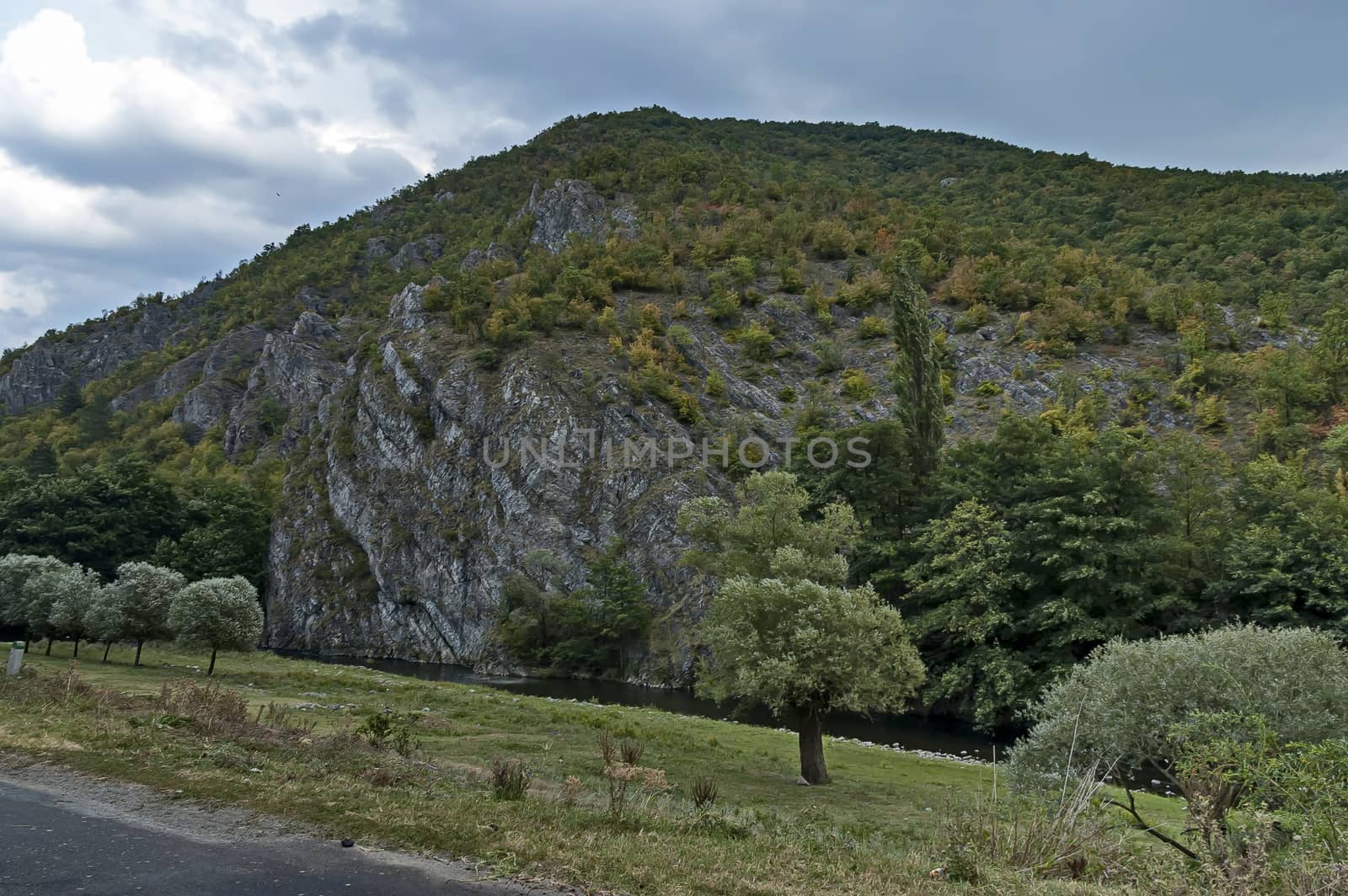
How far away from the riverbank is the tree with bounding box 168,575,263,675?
9.34 meters

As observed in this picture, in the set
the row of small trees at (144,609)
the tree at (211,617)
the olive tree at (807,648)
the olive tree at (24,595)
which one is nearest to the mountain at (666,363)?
the olive tree at (24,595)

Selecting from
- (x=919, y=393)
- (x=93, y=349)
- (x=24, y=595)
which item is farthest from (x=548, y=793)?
(x=93, y=349)

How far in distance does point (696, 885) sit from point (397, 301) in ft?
358

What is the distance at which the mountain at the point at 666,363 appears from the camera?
A: 72688 mm

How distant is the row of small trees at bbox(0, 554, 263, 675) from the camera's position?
39.6m

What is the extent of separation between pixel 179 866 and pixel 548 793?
717 centimetres

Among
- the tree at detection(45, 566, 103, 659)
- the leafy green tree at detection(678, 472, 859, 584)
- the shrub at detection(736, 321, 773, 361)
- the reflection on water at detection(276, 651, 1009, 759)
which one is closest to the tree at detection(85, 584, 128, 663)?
the tree at detection(45, 566, 103, 659)

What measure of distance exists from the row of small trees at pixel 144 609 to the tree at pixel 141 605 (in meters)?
0.04

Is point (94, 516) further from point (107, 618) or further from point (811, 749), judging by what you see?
point (811, 749)

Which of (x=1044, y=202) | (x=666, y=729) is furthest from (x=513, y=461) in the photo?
(x=1044, y=202)

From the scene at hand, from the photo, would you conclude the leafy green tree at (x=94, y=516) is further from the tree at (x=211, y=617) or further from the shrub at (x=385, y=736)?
the shrub at (x=385, y=736)

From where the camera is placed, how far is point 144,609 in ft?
141

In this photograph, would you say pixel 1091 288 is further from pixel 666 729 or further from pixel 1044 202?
pixel 666 729

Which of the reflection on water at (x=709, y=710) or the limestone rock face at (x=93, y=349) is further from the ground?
the limestone rock face at (x=93, y=349)
